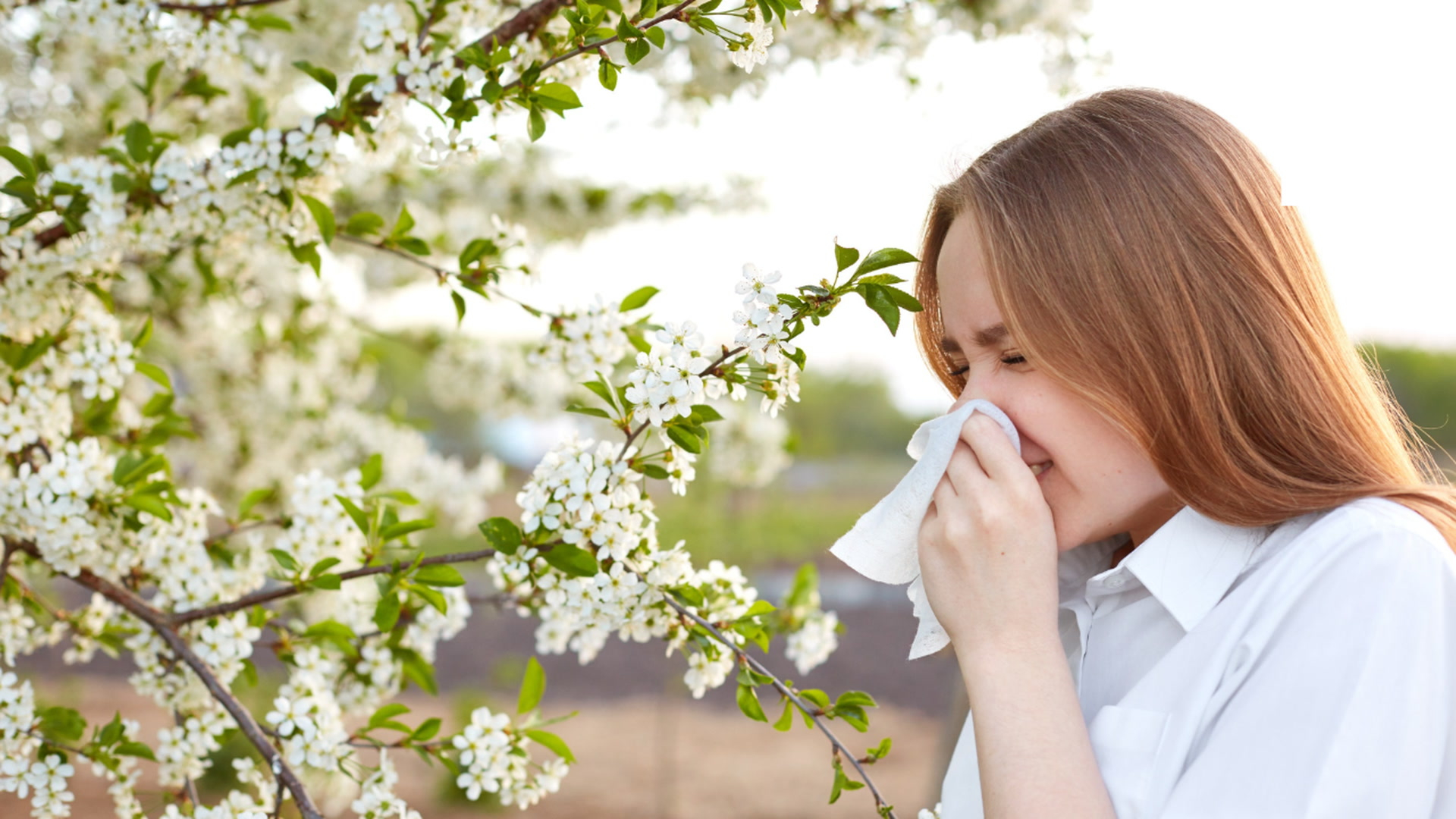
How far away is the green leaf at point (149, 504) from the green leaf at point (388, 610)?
14.9 inches

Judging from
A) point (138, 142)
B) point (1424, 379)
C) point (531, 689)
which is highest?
point (138, 142)

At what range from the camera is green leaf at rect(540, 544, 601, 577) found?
1275 millimetres

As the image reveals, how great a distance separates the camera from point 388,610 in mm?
1438

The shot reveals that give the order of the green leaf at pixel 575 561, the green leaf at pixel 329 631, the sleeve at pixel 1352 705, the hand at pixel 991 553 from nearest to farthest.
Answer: the sleeve at pixel 1352 705, the hand at pixel 991 553, the green leaf at pixel 575 561, the green leaf at pixel 329 631

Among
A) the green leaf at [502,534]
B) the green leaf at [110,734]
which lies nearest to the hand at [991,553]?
the green leaf at [502,534]

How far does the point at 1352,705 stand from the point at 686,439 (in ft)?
2.49

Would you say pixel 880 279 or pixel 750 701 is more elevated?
pixel 880 279

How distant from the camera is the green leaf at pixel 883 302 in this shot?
118 cm

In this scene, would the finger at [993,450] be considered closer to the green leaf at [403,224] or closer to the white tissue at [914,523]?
the white tissue at [914,523]

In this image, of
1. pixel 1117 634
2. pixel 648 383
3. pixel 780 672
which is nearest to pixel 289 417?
pixel 648 383


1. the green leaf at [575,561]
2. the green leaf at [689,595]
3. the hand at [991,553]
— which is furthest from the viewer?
the green leaf at [689,595]

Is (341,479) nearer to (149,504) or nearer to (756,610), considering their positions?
(149,504)

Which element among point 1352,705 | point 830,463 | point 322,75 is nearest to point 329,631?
point 322,75

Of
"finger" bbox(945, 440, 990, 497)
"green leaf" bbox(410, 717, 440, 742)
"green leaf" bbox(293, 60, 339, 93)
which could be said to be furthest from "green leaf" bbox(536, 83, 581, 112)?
"green leaf" bbox(410, 717, 440, 742)
